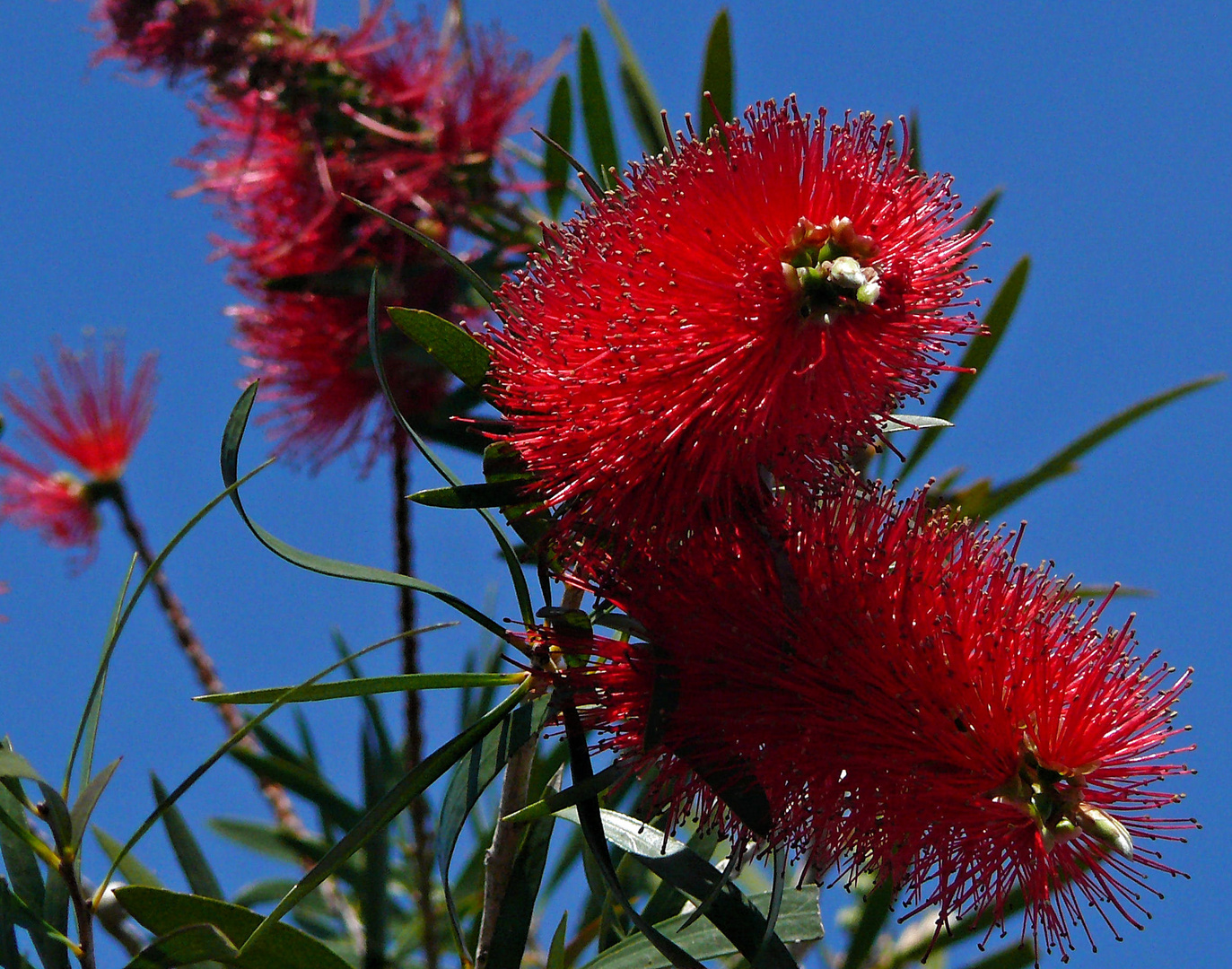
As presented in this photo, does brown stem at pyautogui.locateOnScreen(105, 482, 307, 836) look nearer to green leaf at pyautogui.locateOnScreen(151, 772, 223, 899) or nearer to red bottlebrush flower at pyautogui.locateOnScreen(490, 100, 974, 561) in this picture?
green leaf at pyautogui.locateOnScreen(151, 772, 223, 899)

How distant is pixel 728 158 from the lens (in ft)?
3.30

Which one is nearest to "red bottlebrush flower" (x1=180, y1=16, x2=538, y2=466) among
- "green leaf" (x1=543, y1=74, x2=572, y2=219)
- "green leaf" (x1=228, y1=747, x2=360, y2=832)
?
"green leaf" (x1=543, y1=74, x2=572, y2=219)

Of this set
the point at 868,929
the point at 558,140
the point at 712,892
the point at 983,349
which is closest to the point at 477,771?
the point at 712,892

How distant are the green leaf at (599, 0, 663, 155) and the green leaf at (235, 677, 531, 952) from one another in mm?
1208

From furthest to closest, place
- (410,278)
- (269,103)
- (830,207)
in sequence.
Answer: (269,103), (410,278), (830,207)

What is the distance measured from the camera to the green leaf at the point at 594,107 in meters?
1.97

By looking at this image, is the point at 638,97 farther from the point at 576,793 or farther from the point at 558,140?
the point at 576,793

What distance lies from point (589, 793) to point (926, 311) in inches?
18.9

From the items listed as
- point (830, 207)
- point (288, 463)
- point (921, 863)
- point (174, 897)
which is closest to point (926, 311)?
point (830, 207)

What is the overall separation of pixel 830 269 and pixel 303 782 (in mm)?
1433

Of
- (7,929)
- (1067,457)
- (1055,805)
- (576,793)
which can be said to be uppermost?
(1067,457)

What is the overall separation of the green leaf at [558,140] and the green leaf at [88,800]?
132 centimetres

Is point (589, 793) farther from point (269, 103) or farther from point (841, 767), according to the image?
point (269, 103)

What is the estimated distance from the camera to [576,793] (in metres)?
1.01
